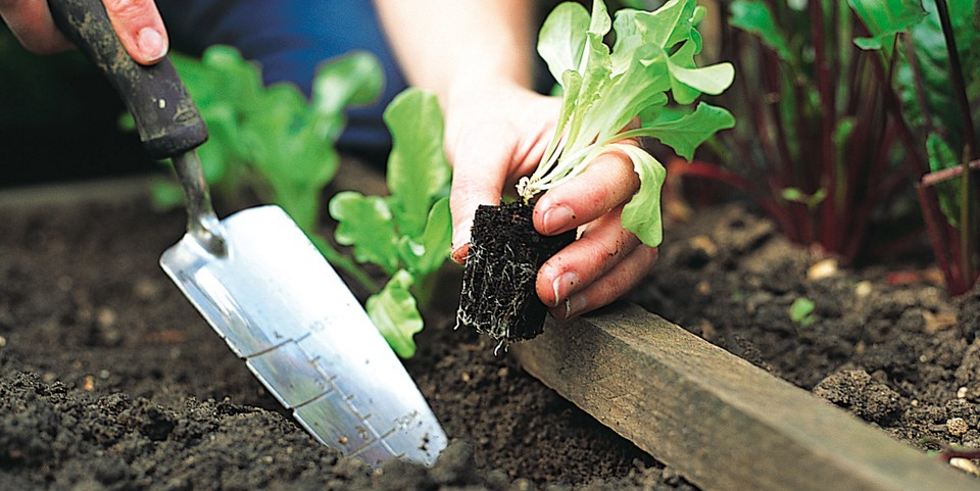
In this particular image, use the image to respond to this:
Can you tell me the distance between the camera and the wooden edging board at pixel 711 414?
0.73 meters

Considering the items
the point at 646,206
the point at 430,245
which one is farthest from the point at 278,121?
the point at 646,206

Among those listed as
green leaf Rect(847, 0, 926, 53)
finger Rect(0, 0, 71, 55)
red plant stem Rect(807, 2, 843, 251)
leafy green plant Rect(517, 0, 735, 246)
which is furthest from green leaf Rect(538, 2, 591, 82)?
finger Rect(0, 0, 71, 55)

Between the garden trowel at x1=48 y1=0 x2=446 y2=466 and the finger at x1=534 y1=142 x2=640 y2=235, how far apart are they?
0.27m

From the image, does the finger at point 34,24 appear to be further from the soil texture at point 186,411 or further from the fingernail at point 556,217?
the fingernail at point 556,217

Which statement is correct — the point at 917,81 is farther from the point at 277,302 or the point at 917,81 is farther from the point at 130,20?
the point at 130,20

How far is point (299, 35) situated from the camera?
2.19 m

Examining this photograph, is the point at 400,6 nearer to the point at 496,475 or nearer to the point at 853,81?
the point at 853,81

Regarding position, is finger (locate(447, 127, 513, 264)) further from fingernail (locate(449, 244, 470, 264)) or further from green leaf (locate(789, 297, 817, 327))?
green leaf (locate(789, 297, 817, 327))

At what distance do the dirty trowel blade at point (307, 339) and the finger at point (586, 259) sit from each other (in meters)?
0.22

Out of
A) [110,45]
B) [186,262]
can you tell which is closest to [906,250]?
[186,262]

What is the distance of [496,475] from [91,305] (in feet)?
3.73

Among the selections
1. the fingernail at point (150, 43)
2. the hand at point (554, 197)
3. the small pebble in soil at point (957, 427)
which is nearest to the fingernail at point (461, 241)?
the hand at point (554, 197)

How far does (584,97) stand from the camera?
1001 mm

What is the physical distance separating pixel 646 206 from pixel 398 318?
382mm
